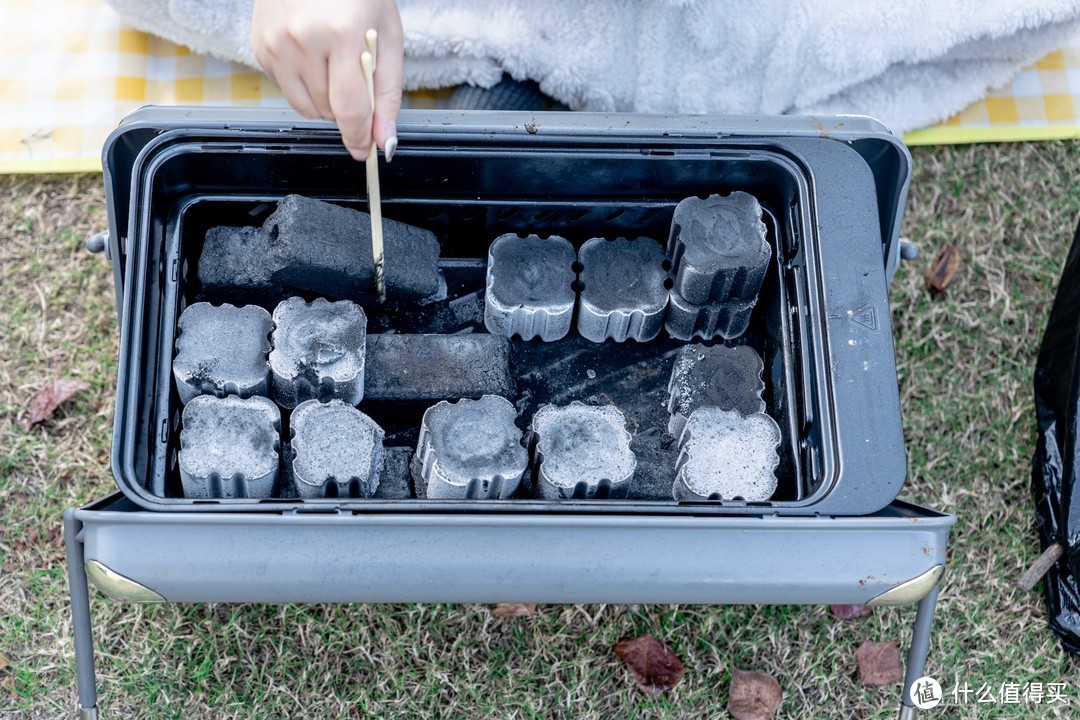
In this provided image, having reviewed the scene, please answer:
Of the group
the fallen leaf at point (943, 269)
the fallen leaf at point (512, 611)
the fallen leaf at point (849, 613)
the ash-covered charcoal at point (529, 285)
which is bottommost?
the fallen leaf at point (849, 613)

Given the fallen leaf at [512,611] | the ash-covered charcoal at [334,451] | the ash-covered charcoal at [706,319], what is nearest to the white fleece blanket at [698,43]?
the ash-covered charcoal at [706,319]

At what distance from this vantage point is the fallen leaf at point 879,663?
157 cm

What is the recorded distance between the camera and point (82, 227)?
181 centimetres

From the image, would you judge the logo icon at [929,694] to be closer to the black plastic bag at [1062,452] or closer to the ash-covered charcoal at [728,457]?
the black plastic bag at [1062,452]

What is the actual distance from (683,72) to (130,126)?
0.89m

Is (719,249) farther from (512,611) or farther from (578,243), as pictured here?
(512,611)

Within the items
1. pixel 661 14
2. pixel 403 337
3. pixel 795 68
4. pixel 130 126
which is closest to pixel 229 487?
pixel 403 337

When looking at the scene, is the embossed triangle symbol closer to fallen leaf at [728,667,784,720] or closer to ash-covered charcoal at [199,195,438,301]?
ash-covered charcoal at [199,195,438,301]

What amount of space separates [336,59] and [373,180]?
16cm

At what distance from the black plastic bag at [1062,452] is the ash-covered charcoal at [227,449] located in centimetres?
116

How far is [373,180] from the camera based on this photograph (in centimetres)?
118

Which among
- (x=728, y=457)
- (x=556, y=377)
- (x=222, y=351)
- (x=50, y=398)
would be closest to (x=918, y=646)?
(x=728, y=457)

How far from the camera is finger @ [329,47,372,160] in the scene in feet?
3.50

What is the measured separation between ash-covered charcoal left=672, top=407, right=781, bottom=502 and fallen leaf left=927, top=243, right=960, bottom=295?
742 mm
